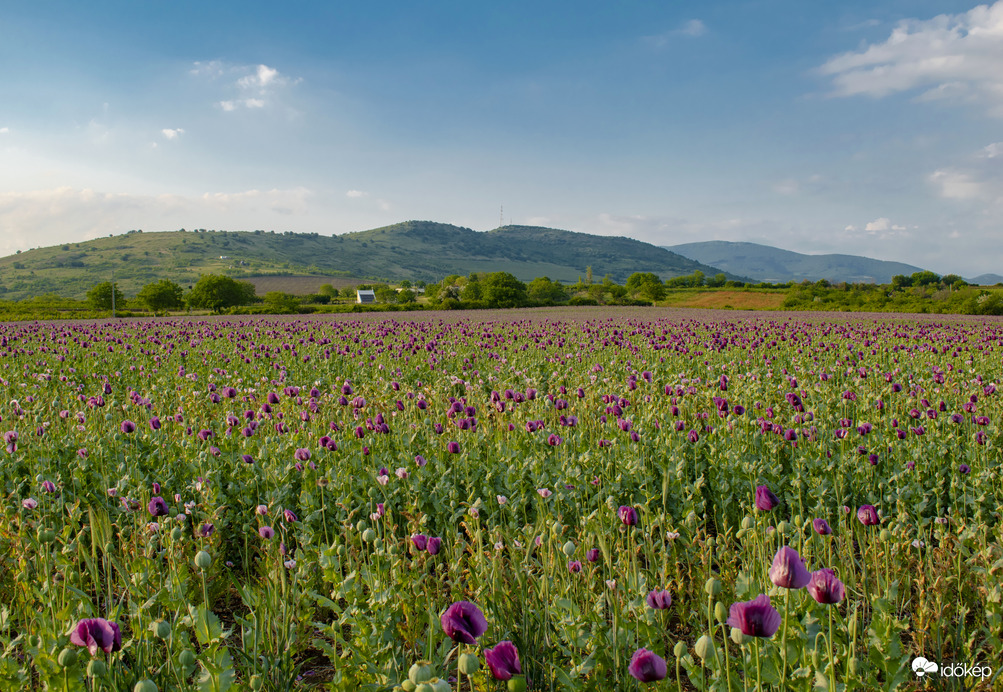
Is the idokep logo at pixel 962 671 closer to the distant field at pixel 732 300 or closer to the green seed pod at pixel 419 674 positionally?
the green seed pod at pixel 419 674

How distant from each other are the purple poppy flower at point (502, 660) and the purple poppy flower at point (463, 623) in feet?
0.20

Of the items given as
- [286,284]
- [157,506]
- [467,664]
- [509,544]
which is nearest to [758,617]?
[467,664]

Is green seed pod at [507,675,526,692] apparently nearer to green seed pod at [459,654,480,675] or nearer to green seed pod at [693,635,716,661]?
green seed pod at [459,654,480,675]

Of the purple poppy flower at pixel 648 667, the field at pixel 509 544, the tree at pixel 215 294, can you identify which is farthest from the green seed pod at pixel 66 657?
the tree at pixel 215 294

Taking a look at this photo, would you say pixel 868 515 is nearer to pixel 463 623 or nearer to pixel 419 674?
pixel 463 623

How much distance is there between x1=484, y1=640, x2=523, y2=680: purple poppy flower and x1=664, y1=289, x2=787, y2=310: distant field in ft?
217

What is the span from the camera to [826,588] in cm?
173

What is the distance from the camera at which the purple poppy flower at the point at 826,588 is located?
5.60 ft

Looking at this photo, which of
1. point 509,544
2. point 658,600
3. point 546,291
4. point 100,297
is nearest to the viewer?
point 658,600

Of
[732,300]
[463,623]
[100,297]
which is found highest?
[100,297]

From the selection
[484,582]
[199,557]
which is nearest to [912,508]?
[484,582]

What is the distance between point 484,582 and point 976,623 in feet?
8.38

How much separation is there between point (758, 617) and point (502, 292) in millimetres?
71646

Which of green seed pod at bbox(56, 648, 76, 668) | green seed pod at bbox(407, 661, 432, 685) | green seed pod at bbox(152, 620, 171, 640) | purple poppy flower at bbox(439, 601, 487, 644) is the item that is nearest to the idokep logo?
purple poppy flower at bbox(439, 601, 487, 644)
